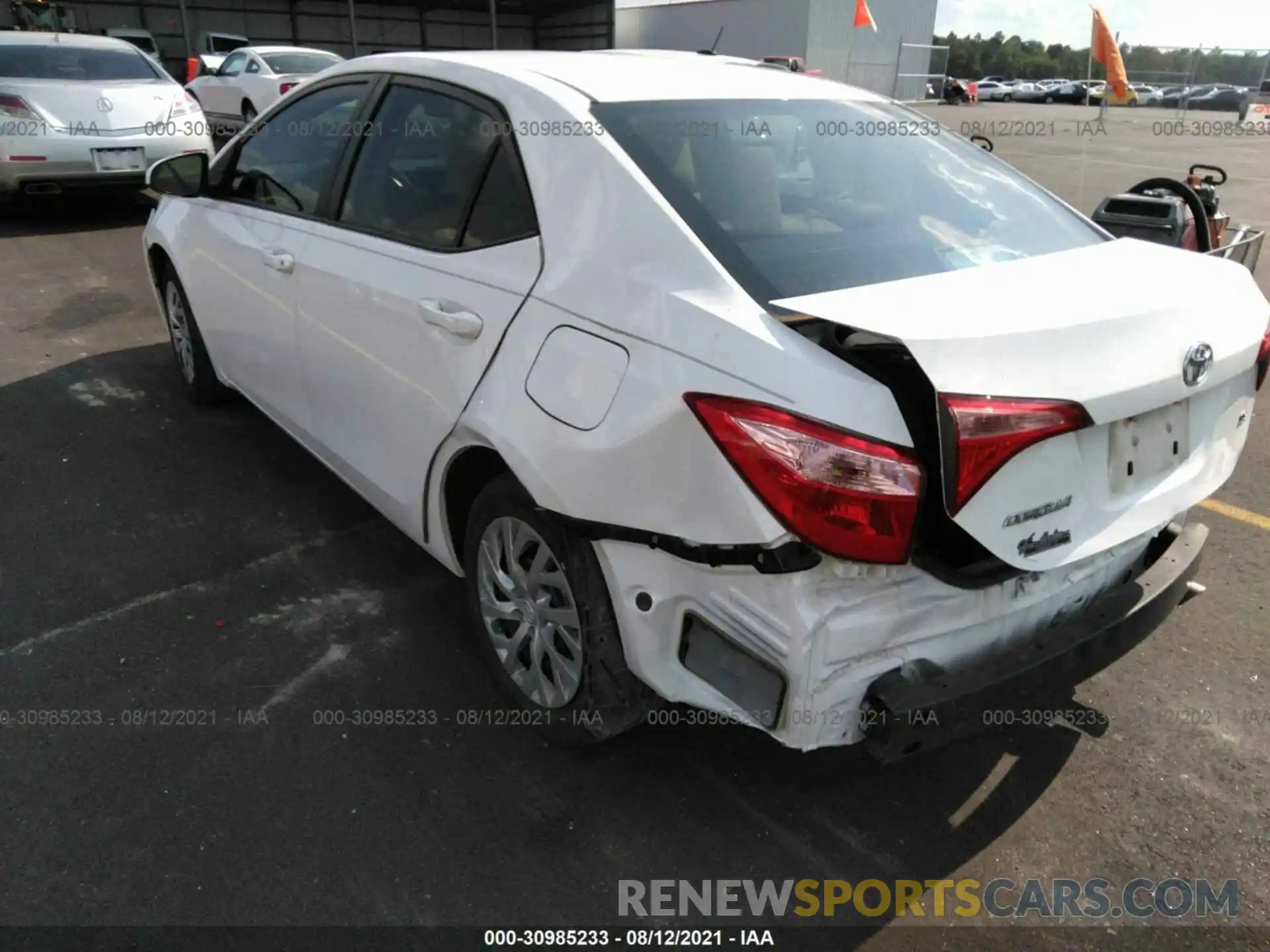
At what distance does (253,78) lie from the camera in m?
14.6

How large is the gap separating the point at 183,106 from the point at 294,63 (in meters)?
6.01

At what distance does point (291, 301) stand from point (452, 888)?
2.21 metres

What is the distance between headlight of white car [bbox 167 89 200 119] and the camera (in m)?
9.58

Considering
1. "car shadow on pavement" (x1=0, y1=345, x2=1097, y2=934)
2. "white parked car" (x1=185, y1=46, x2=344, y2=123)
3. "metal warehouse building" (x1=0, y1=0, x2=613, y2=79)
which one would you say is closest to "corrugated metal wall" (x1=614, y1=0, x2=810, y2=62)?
"metal warehouse building" (x1=0, y1=0, x2=613, y2=79)

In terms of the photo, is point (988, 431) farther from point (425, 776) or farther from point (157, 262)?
point (157, 262)

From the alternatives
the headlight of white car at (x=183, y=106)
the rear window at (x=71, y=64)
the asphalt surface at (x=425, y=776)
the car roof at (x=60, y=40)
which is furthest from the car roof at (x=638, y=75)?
the car roof at (x=60, y=40)

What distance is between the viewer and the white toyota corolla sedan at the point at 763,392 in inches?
71.7

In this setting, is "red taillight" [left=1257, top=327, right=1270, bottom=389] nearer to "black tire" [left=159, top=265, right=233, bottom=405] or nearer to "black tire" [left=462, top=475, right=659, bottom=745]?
"black tire" [left=462, top=475, right=659, bottom=745]

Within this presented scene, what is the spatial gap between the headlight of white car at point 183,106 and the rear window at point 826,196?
894cm

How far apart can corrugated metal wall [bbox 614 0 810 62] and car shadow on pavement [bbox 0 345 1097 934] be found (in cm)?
3882

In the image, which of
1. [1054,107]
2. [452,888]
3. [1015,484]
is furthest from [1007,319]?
[1054,107]

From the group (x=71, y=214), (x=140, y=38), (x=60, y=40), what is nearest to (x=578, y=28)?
(x=140, y=38)

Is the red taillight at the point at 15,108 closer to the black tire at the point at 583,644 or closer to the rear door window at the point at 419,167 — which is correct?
the rear door window at the point at 419,167

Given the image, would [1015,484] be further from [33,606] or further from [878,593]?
[33,606]
